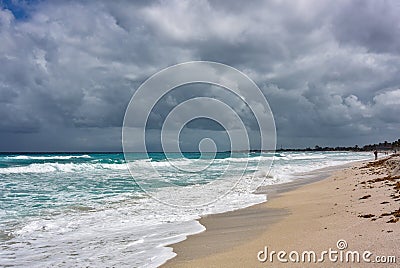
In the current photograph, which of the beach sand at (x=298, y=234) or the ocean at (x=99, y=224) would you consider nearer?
the beach sand at (x=298, y=234)

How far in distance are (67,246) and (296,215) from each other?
681 cm

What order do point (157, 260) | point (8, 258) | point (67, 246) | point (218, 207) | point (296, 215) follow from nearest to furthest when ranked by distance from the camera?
point (157, 260) < point (8, 258) < point (67, 246) < point (296, 215) < point (218, 207)

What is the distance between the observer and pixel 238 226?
1002cm

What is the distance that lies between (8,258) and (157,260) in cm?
338

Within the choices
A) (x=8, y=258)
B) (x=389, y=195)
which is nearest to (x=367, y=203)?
(x=389, y=195)

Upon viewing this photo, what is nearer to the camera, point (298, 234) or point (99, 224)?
point (298, 234)

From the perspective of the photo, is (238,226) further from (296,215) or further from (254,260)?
(254,260)

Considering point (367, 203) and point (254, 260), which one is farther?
point (367, 203)

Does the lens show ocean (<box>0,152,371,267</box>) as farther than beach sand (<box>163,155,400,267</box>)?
Yes

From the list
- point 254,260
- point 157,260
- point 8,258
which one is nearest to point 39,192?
point 8,258

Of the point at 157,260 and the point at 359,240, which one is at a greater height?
the point at 359,240

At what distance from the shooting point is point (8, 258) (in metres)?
7.47

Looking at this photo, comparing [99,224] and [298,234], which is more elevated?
[298,234]

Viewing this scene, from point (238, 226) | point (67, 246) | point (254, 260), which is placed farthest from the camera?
point (238, 226)
